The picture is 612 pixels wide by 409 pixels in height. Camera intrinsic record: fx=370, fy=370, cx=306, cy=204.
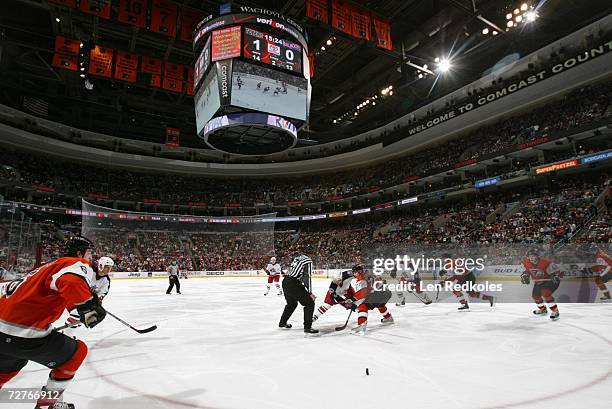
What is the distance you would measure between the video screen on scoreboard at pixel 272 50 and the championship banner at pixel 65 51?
8.96 meters

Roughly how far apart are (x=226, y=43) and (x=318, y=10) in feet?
11.9

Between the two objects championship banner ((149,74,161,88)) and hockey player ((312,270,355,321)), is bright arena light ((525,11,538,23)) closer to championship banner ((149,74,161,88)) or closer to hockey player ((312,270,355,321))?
hockey player ((312,270,355,321))

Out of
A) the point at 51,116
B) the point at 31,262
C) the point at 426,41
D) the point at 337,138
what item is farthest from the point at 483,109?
the point at 51,116

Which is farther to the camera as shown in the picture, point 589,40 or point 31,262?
point 589,40

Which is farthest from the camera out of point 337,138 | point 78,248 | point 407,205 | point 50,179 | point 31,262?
point 337,138

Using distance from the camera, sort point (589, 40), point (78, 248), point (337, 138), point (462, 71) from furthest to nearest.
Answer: point (337, 138)
point (462, 71)
point (589, 40)
point (78, 248)

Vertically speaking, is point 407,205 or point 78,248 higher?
point 407,205

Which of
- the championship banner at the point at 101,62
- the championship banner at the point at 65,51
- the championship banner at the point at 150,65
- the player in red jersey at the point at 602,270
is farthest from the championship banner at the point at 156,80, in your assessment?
the player in red jersey at the point at 602,270

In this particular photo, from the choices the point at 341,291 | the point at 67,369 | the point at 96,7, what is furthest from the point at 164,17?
the point at 67,369

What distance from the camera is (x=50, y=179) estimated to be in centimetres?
3034

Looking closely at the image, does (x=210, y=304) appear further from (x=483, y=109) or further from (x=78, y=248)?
(x=483, y=109)

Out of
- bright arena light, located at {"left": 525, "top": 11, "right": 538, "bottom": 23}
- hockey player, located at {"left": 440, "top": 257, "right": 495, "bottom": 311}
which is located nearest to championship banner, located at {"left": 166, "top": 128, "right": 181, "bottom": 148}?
bright arena light, located at {"left": 525, "top": 11, "right": 538, "bottom": 23}

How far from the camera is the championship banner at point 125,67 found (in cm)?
1730

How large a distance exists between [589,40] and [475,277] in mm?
17844
